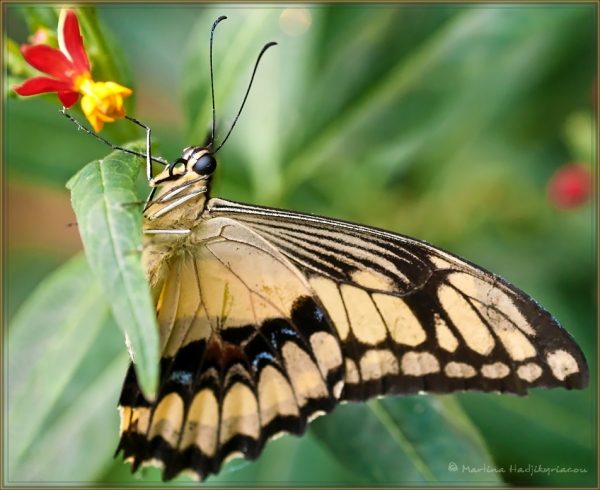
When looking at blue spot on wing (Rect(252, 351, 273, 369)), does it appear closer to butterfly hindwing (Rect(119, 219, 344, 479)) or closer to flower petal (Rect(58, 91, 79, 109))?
butterfly hindwing (Rect(119, 219, 344, 479))

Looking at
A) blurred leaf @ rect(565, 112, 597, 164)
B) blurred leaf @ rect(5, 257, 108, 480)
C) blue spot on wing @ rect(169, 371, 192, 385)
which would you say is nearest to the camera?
blue spot on wing @ rect(169, 371, 192, 385)

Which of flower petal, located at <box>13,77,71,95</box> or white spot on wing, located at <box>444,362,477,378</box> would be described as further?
white spot on wing, located at <box>444,362,477,378</box>

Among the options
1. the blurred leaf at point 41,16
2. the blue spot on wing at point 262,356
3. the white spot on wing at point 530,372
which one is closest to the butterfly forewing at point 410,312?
the white spot on wing at point 530,372

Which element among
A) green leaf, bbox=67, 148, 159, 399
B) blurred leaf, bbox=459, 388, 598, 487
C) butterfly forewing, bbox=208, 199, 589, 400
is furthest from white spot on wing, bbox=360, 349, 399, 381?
blurred leaf, bbox=459, 388, 598, 487

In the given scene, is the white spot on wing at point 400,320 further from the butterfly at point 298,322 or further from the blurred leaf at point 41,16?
the blurred leaf at point 41,16

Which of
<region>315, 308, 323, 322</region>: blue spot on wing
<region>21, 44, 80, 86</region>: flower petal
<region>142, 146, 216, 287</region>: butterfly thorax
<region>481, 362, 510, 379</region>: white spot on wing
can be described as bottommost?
<region>481, 362, 510, 379</region>: white spot on wing

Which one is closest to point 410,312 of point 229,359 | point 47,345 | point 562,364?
point 562,364

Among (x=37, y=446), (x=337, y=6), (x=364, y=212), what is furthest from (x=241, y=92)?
(x=37, y=446)
